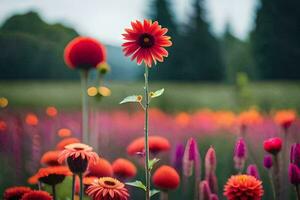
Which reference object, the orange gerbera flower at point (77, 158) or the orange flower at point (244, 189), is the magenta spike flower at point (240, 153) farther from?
the orange gerbera flower at point (77, 158)

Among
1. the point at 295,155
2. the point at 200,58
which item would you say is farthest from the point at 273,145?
the point at 200,58

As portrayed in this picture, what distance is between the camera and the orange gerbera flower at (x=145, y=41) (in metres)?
0.75

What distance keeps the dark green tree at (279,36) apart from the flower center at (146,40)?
5.44 ft

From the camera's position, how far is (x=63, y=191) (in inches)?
44.8

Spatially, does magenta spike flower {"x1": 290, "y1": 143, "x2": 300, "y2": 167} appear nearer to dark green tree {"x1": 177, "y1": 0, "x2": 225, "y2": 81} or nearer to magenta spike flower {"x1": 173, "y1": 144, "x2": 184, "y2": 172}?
magenta spike flower {"x1": 173, "y1": 144, "x2": 184, "y2": 172}

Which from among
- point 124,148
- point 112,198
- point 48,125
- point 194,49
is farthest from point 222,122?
point 194,49

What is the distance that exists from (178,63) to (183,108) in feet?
2.51

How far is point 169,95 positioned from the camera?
3043mm

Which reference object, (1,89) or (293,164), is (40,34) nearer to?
(1,89)

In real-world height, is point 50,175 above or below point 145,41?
below

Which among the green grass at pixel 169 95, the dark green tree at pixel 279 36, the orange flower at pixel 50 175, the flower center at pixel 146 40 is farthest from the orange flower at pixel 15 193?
the dark green tree at pixel 279 36

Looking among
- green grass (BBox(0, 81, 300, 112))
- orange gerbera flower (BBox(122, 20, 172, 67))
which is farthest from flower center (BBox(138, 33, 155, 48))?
green grass (BBox(0, 81, 300, 112))

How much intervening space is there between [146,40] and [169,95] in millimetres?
2297

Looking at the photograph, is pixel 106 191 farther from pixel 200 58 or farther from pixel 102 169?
pixel 200 58
